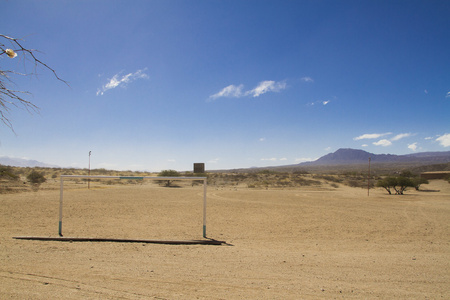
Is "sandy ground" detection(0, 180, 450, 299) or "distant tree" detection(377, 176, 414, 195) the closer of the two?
"sandy ground" detection(0, 180, 450, 299)

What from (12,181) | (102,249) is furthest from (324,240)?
(12,181)

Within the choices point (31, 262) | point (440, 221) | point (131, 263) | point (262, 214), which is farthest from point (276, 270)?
point (440, 221)

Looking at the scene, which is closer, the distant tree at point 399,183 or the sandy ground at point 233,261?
the sandy ground at point 233,261

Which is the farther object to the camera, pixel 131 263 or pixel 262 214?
pixel 262 214

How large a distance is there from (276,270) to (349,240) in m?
4.74

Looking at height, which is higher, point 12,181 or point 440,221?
point 12,181

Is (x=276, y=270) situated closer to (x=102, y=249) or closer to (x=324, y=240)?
(x=324, y=240)

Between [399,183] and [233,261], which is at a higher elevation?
[399,183]

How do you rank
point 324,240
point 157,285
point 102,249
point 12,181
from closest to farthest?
point 157,285
point 102,249
point 324,240
point 12,181

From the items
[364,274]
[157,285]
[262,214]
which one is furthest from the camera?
[262,214]

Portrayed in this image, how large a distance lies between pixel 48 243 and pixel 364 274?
863cm

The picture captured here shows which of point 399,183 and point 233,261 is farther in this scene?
point 399,183

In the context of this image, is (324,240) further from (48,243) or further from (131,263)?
(48,243)

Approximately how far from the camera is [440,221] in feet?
39.1
